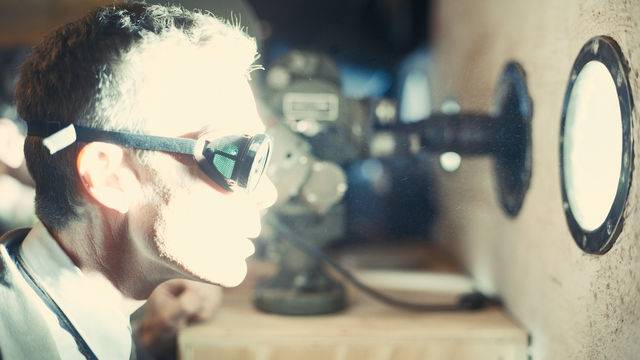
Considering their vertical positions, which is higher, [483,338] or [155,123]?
[155,123]

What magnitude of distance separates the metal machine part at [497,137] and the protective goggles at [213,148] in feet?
1.80

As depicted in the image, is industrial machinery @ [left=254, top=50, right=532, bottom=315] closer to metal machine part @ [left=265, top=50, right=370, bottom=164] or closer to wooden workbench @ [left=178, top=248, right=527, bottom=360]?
metal machine part @ [left=265, top=50, right=370, bottom=164]

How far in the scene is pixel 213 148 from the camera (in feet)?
3.01

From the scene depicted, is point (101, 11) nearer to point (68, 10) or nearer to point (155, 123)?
point (155, 123)

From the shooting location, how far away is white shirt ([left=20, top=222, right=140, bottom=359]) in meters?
0.89

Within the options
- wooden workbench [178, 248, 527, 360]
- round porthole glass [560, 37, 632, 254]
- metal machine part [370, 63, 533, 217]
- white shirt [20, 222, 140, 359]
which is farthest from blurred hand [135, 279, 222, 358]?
round porthole glass [560, 37, 632, 254]

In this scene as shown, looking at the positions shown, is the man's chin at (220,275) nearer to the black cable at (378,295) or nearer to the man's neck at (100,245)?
the man's neck at (100,245)

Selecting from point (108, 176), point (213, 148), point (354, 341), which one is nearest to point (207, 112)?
point (213, 148)

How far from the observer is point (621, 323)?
855mm

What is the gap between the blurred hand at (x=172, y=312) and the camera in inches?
50.1

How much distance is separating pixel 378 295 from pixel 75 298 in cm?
72

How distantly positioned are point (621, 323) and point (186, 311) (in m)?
0.84

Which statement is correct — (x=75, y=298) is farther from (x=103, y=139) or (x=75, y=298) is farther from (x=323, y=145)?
(x=323, y=145)

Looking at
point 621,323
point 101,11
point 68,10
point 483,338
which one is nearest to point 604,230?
point 621,323
